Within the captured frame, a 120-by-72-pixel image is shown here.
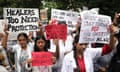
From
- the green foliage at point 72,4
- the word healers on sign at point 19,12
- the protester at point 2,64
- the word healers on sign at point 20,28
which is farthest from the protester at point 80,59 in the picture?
the green foliage at point 72,4

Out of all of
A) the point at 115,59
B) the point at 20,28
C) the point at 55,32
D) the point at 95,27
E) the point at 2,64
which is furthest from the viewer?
the point at 20,28

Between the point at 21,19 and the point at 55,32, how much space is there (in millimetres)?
1427

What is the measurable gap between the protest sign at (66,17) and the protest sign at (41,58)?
144 centimetres

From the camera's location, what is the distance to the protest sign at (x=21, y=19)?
11.8m

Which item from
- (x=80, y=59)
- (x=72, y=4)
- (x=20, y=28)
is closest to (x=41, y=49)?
(x=80, y=59)

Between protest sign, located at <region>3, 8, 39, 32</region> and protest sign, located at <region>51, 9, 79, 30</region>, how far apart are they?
0.44 metres

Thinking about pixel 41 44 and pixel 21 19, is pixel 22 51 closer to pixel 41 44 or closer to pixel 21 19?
pixel 41 44

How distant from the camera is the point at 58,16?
1177 centimetres

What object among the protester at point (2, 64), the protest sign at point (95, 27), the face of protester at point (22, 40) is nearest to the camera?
the protester at point (2, 64)

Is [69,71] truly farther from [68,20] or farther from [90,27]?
[68,20]

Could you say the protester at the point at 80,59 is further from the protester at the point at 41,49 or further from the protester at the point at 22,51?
the protester at the point at 22,51

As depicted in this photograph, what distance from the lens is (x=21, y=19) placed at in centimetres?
1191

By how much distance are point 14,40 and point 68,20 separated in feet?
3.89

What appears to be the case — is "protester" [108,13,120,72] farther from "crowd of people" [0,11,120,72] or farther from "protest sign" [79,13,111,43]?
"protest sign" [79,13,111,43]
